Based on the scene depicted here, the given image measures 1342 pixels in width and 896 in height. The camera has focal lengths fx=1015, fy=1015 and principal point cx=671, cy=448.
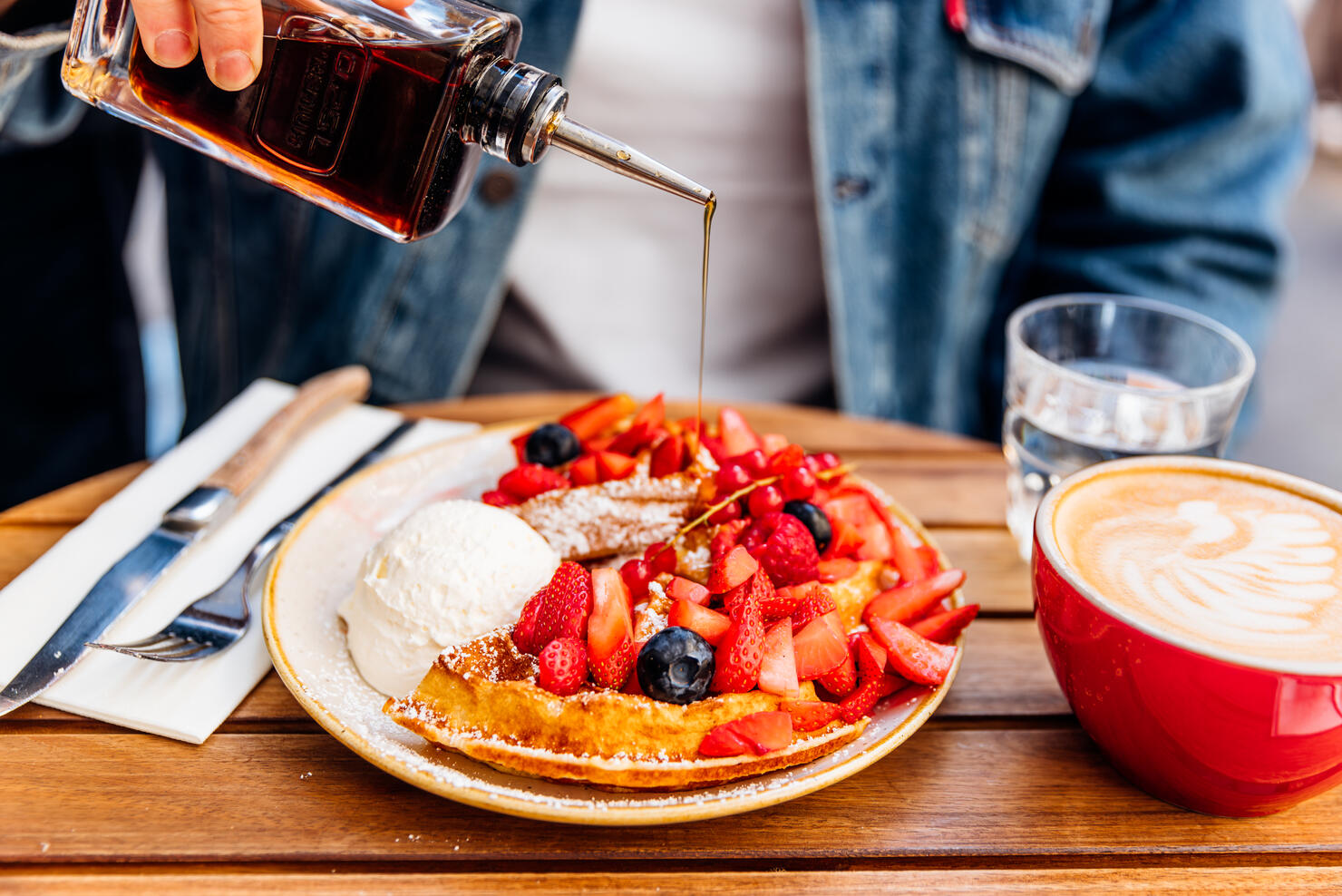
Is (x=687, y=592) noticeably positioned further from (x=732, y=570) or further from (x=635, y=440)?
(x=635, y=440)

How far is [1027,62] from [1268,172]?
0.54 meters

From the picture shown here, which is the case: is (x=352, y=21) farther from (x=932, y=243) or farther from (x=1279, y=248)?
(x=1279, y=248)

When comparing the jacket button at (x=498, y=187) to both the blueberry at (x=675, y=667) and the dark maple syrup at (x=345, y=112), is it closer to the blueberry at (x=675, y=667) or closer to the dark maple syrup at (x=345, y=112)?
the dark maple syrup at (x=345, y=112)

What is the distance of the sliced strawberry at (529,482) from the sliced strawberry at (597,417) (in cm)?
11

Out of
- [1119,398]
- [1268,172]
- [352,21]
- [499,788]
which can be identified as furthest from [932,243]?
[499,788]

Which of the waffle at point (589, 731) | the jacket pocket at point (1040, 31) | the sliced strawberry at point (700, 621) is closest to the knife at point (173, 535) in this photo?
the waffle at point (589, 731)

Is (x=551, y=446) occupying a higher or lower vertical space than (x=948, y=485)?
higher

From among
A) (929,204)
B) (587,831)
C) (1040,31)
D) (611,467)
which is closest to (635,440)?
(611,467)

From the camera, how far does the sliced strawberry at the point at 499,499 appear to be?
1.13m

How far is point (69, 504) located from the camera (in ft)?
4.09

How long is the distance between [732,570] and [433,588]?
0.29 m

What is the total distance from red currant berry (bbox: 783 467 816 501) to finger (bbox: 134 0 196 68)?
0.69m

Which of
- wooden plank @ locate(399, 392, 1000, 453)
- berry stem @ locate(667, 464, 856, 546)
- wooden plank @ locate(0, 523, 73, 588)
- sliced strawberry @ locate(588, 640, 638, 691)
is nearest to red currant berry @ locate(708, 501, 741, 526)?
berry stem @ locate(667, 464, 856, 546)

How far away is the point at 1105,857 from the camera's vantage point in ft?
2.68
